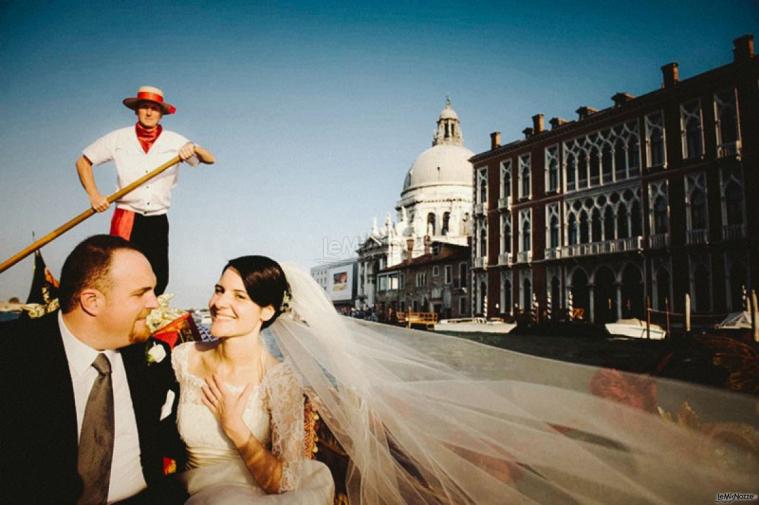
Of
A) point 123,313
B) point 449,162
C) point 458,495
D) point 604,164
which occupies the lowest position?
point 458,495

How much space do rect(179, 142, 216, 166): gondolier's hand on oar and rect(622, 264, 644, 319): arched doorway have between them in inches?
999

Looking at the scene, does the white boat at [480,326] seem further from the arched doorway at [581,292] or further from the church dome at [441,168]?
the church dome at [441,168]

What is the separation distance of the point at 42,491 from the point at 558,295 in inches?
1141

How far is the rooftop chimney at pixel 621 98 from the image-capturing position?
84.2ft

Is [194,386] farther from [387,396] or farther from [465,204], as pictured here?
[465,204]

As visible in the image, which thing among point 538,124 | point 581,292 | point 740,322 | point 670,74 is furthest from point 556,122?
point 740,322

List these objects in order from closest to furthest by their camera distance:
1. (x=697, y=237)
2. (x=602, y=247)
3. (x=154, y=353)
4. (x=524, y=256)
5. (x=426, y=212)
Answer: (x=154, y=353) → (x=697, y=237) → (x=602, y=247) → (x=524, y=256) → (x=426, y=212)

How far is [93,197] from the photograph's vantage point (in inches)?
117

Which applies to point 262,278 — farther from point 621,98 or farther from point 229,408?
point 621,98

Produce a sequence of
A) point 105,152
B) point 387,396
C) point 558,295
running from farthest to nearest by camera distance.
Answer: point 558,295, point 105,152, point 387,396

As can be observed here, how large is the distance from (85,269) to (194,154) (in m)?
1.51

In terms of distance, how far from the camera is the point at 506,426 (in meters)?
2.68

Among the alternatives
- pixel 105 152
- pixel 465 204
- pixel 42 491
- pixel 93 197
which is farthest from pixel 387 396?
pixel 465 204

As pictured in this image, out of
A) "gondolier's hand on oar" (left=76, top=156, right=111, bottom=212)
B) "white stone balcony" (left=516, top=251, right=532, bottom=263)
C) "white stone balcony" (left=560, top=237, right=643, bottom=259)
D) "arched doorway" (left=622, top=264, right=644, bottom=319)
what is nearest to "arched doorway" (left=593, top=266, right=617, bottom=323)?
"arched doorway" (left=622, top=264, right=644, bottom=319)
